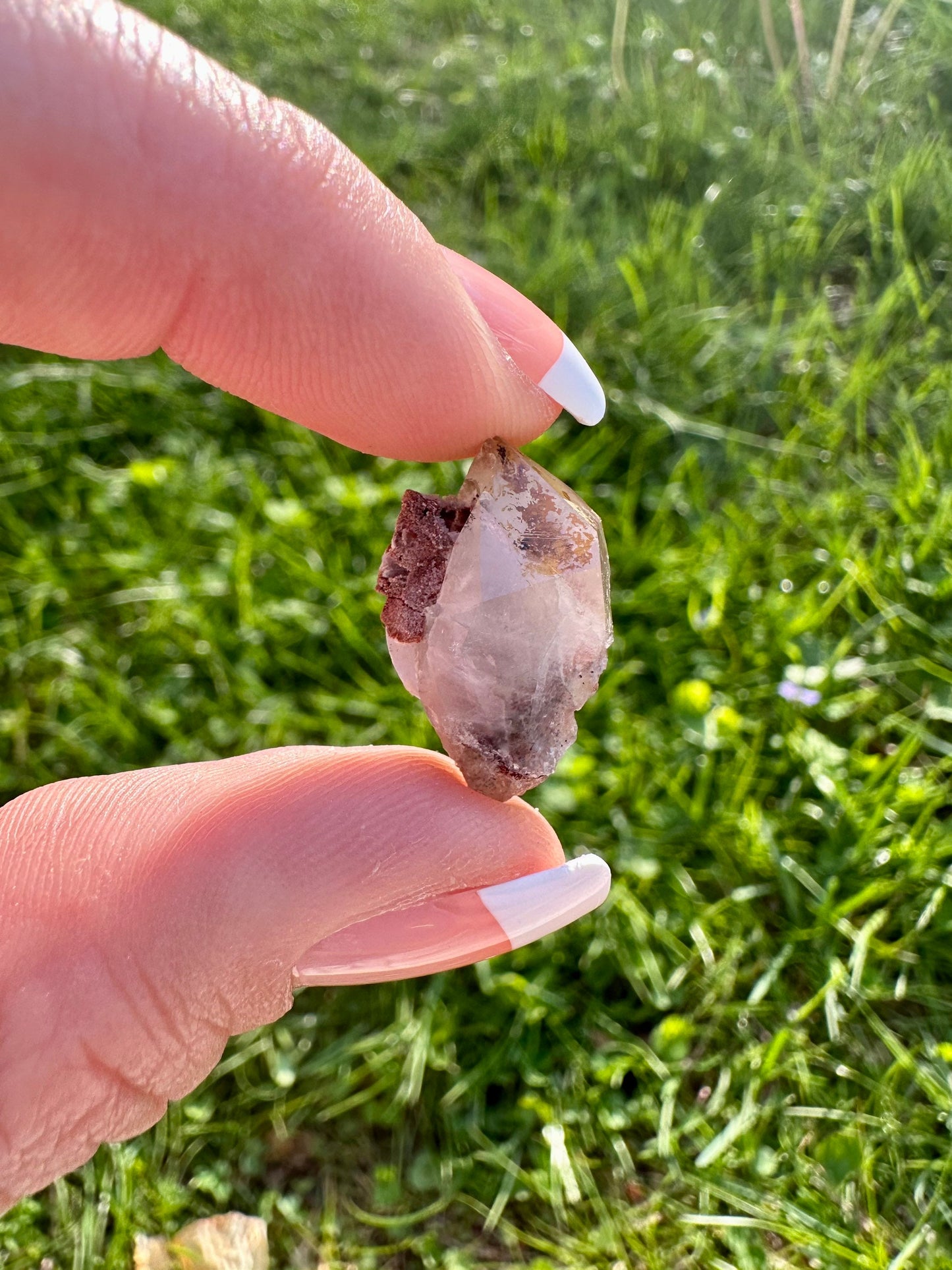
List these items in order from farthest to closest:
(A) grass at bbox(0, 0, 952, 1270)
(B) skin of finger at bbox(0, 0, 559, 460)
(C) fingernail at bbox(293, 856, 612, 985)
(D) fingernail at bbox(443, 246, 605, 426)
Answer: (A) grass at bbox(0, 0, 952, 1270) < (D) fingernail at bbox(443, 246, 605, 426) < (C) fingernail at bbox(293, 856, 612, 985) < (B) skin of finger at bbox(0, 0, 559, 460)

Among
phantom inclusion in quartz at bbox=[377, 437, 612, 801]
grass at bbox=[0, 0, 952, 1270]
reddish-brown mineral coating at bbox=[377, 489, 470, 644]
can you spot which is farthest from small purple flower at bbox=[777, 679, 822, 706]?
reddish-brown mineral coating at bbox=[377, 489, 470, 644]

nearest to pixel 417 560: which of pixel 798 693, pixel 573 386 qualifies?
pixel 573 386

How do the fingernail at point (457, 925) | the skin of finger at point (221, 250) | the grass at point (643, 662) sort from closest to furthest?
the skin of finger at point (221, 250)
the fingernail at point (457, 925)
the grass at point (643, 662)

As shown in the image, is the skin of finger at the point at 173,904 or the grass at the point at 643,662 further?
the grass at the point at 643,662

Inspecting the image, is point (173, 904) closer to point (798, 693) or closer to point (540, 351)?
point (540, 351)

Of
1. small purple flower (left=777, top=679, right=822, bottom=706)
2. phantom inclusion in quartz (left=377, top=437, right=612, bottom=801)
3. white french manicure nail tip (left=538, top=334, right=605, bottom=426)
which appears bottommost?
small purple flower (left=777, top=679, right=822, bottom=706)

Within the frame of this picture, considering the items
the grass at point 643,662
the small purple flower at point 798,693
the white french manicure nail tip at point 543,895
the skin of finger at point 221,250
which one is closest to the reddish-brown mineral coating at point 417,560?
the skin of finger at point 221,250

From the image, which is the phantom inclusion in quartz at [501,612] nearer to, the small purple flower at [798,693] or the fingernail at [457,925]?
the fingernail at [457,925]

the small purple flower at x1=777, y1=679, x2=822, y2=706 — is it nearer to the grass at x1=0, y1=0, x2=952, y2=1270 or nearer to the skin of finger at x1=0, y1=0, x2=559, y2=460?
the grass at x1=0, y1=0, x2=952, y2=1270
